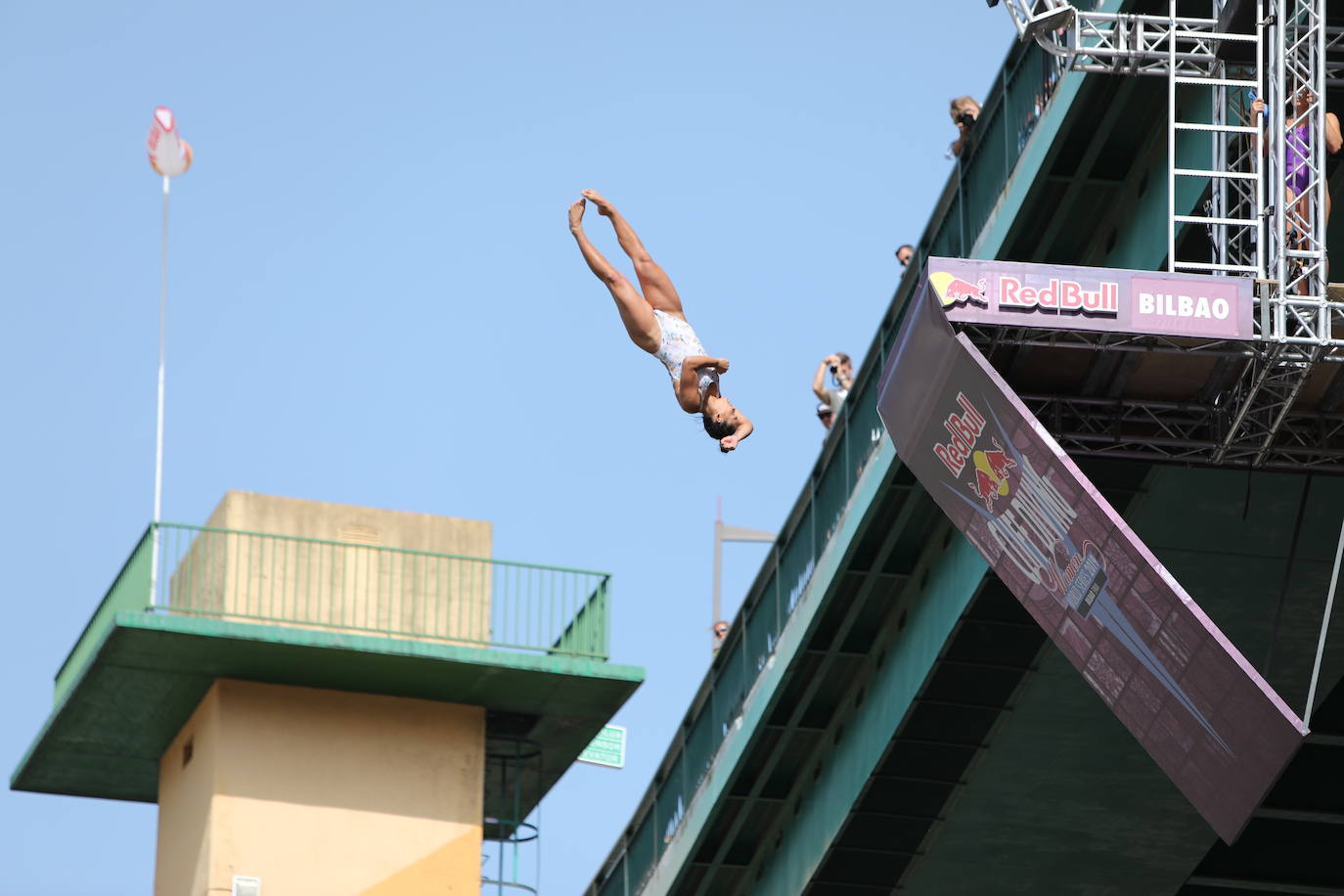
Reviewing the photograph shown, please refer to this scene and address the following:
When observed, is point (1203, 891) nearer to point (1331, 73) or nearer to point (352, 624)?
point (352, 624)

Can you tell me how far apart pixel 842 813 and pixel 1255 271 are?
13016 millimetres

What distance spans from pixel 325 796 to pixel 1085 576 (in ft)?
54.4

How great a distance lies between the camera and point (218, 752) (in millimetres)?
42125

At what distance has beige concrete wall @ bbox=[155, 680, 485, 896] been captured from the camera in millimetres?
41656

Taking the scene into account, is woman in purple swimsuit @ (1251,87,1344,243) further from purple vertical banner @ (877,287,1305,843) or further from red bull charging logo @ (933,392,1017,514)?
red bull charging logo @ (933,392,1017,514)

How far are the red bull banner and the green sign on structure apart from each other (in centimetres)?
2959

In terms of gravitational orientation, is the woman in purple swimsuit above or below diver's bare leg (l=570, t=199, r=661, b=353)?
above

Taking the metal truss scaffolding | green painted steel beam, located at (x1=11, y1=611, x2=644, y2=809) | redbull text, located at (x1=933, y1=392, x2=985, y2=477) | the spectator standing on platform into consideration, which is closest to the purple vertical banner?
redbull text, located at (x1=933, y1=392, x2=985, y2=477)

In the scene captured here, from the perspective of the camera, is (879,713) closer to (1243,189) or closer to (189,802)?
(189,802)

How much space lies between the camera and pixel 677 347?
2542 cm

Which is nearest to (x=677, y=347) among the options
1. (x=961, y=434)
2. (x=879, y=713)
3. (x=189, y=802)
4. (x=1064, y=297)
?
(x=1064, y=297)

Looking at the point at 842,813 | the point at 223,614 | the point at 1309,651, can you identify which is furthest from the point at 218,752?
the point at 1309,651

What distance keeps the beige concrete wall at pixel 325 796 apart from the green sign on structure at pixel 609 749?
13454 millimetres

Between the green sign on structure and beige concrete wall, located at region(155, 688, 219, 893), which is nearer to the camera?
beige concrete wall, located at region(155, 688, 219, 893)
